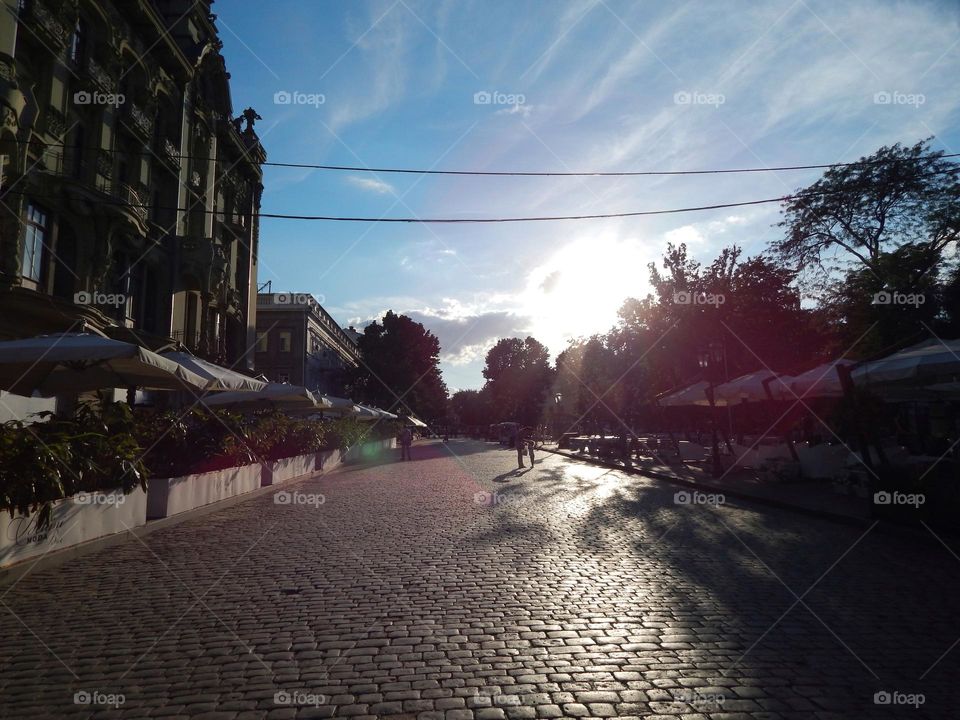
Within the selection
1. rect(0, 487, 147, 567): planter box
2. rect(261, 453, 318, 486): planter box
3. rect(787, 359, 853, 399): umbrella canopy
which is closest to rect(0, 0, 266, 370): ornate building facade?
rect(0, 487, 147, 567): planter box

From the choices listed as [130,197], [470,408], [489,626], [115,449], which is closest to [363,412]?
[130,197]

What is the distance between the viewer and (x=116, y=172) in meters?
22.6

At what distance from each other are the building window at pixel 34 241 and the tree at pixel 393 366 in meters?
45.5

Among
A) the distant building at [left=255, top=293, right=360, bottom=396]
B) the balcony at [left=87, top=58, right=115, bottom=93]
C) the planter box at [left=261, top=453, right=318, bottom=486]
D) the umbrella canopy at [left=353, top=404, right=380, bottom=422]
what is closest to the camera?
the planter box at [left=261, top=453, right=318, bottom=486]

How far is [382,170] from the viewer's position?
16734 mm

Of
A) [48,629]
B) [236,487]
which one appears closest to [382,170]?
[236,487]

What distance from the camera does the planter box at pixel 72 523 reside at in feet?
24.4

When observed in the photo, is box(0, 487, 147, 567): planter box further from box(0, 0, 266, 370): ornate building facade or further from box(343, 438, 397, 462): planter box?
box(343, 438, 397, 462): planter box

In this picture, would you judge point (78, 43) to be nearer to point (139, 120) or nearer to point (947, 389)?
point (139, 120)

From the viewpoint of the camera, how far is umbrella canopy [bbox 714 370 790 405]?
57.7 feet

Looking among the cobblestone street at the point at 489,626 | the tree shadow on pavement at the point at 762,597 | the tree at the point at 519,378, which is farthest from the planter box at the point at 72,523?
the tree at the point at 519,378

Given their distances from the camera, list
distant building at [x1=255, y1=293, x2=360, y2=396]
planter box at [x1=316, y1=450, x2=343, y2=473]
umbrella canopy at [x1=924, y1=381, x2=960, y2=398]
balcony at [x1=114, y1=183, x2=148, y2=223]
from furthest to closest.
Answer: distant building at [x1=255, y1=293, x2=360, y2=396] → planter box at [x1=316, y1=450, x2=343, y2=473] → balcony at [x1=114, y1=183, x2=148, y2=223] → umbrella canopy at [x1=924, y1=381, x2=960, y2=398]

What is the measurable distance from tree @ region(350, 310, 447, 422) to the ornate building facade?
1210 inches

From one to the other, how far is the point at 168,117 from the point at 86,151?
7.09m
